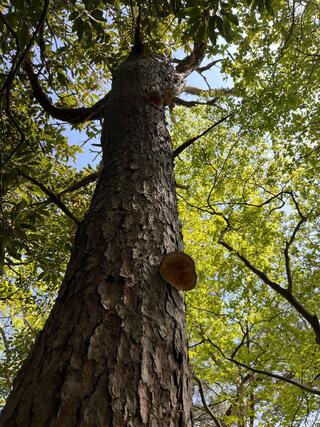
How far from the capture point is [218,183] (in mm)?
8594

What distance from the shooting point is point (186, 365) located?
1.34 metres

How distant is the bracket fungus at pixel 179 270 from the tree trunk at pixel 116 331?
4cm

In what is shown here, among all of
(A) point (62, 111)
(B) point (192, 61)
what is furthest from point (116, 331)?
(B) point (192, 61)

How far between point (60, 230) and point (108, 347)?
3.68 metres

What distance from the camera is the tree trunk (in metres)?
1.02

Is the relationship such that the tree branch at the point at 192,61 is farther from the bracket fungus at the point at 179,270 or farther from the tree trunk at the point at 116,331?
the bracket fungus at the point at 179,270

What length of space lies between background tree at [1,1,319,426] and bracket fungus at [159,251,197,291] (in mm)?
1754

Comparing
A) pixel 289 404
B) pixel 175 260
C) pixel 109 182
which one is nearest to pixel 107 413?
pixel 175 260

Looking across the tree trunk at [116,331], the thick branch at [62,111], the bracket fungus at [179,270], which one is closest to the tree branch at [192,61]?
the thick branch at [62,111]

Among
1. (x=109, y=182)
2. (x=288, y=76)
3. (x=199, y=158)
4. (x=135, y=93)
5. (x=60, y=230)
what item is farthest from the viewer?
(x=199, y=158)

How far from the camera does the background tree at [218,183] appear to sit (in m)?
3.75

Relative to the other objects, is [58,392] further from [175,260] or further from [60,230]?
[60,230]

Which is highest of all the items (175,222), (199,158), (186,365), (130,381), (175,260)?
(199,158)

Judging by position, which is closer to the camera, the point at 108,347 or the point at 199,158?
the point at 108,347
